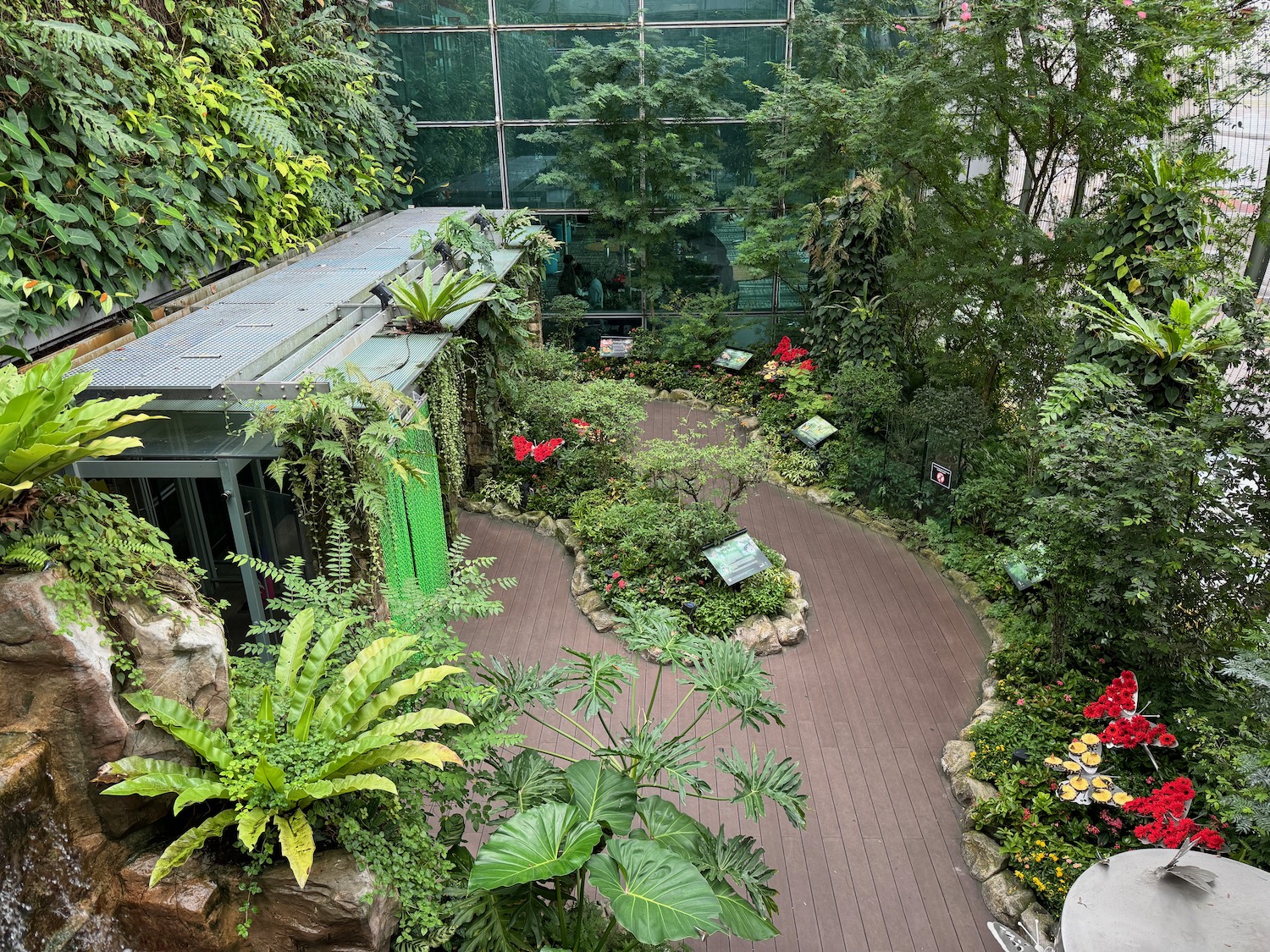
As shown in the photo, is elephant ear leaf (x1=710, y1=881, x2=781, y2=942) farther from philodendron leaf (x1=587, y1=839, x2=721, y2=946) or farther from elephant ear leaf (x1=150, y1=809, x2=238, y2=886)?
elephant ear leaf (x1=150, y1=809, x2=238, y2=886)

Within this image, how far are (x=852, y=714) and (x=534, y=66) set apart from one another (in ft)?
30.3

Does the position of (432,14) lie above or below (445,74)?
above

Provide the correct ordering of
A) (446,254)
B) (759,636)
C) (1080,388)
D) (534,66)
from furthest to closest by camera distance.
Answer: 1. (534,66)
2. (446,254)
3. (759,636)
4. (1080,388)

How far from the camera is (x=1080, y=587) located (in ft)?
17.0

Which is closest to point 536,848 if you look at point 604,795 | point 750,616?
point 604,795

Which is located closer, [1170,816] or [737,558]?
[1170,816]

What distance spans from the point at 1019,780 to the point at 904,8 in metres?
9.35

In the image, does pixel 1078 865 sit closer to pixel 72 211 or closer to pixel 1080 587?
pixel 1080 587

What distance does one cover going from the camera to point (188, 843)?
124 inches

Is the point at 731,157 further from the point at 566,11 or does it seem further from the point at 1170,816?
the point at 1170,816

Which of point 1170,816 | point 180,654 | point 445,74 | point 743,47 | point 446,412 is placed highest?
point 743,47

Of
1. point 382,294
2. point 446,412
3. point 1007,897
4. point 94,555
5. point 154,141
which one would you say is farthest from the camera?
point 446,412

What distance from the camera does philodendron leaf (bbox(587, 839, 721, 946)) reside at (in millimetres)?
3021

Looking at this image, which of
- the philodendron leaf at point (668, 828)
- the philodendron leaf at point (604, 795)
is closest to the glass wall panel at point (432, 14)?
the philodendron leaf at point (604, 795)
